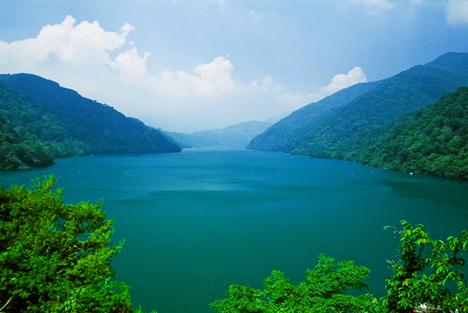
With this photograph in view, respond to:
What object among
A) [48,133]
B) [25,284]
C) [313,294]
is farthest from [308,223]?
[48,133]

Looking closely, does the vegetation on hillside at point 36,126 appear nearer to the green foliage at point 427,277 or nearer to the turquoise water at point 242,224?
the turquoise water at point 242,224

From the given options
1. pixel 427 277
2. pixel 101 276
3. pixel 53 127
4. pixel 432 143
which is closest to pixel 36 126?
pixel 53 127

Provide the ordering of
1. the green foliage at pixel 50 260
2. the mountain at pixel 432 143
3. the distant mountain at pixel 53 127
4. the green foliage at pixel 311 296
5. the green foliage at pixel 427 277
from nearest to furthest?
the green foliage at pixel 427 277
the green foliage at pixel 50 260
the green foliage at pixel 311 296
the mountain at pixel 432 143
the distant mountain at pixel 53 127

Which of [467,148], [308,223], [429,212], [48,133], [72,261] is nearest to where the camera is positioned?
[72,261]

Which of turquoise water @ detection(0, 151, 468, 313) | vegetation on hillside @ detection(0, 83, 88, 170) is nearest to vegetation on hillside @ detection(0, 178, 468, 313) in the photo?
turquoise water @ detection(0, 151, 468, 313)

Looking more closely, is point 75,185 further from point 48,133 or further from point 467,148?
point 48,133

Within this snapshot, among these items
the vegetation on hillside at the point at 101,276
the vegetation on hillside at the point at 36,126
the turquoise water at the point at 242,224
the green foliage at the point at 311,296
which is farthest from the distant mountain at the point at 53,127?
the green foliage at the point at 311,296

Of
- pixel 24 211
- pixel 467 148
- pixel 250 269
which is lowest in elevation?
pixel 250 269

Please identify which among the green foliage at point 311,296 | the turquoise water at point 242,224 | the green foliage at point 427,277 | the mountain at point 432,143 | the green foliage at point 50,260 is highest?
the mountain at point 432,143
